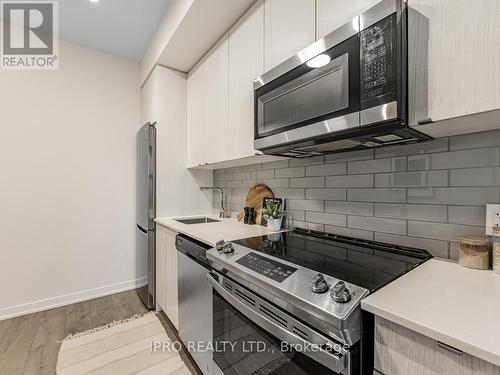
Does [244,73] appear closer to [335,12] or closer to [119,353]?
[335,12]

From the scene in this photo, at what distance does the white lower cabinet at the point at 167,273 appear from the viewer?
1857 mm

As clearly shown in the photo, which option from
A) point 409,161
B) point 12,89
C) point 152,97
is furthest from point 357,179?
point 12,89

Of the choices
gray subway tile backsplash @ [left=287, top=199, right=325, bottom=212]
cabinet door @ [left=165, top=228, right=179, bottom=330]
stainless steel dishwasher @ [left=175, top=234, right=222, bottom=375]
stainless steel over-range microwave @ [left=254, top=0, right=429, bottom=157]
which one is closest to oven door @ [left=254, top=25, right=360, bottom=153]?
stainless steel over-range microwave @ [left=254, top=0, right=429, bottom=157]

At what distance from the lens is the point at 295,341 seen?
76 cm

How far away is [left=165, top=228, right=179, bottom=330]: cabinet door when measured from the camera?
1837 mm

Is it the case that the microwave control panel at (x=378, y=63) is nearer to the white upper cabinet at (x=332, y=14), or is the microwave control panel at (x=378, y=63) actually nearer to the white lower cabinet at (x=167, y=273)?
the white upper cabinet at (x=332, y=14)

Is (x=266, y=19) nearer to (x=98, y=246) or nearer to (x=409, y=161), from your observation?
(x=409, y=161)

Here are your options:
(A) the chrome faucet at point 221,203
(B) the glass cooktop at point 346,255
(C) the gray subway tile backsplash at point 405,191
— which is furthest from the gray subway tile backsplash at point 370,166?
(A) the chrome faucet at point 221,203

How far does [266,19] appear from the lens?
56.3 inches

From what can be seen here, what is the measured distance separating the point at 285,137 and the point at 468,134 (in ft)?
2.40

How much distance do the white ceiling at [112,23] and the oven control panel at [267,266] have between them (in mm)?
2104

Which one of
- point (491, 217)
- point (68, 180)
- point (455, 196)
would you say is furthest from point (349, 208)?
point (68, 180)

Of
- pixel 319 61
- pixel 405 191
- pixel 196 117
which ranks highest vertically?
pixel 196 117

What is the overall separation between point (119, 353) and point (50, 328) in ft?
2.72
